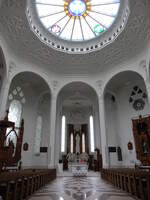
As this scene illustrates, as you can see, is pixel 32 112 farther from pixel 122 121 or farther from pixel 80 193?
pixel 80 193

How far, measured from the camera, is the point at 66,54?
41.9 ft

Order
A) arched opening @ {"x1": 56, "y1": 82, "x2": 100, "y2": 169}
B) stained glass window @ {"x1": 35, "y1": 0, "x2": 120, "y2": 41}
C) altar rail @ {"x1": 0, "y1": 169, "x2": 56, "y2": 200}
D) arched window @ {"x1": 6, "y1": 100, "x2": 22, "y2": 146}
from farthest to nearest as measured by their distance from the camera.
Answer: arched opening @ {"x1": 56, "y1": 82, "x2": 100, "y2": 169} → arched window @ {"x1": 6, "y1": 100, "x2": 22, "y2": 146} → stained glass window @ {"x1": 35, "y1": 0, "x2": 120, "y2": 41} → altar rail @ {"x1": 0, "y1": 169, "x2": 56, "y2": 200}

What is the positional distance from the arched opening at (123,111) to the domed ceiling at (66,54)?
202 centimetres

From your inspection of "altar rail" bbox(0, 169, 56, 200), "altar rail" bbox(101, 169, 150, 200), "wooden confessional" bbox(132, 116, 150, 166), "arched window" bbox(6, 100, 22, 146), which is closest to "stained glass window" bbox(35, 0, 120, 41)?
"arched window" bbox(6, 100, 22, 146)

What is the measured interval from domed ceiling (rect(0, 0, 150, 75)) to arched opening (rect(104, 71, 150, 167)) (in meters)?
2.02

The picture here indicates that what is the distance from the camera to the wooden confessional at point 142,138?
37.0ft

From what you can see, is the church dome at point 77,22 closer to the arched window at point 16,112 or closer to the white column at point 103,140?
the white column at point 103,140

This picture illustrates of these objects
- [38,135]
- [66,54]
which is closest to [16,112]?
[38,135]

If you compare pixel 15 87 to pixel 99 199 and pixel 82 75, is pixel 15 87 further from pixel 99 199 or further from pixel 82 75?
pixel 99 199

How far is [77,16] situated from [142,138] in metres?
12.2

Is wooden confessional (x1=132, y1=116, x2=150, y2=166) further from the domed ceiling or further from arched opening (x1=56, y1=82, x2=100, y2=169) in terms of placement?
the domed ceiling

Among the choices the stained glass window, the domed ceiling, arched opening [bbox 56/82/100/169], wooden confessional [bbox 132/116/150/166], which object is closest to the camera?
the domed ceiling

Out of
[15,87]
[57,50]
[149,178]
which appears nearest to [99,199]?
[149,178]

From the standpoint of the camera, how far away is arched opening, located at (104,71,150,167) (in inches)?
516
